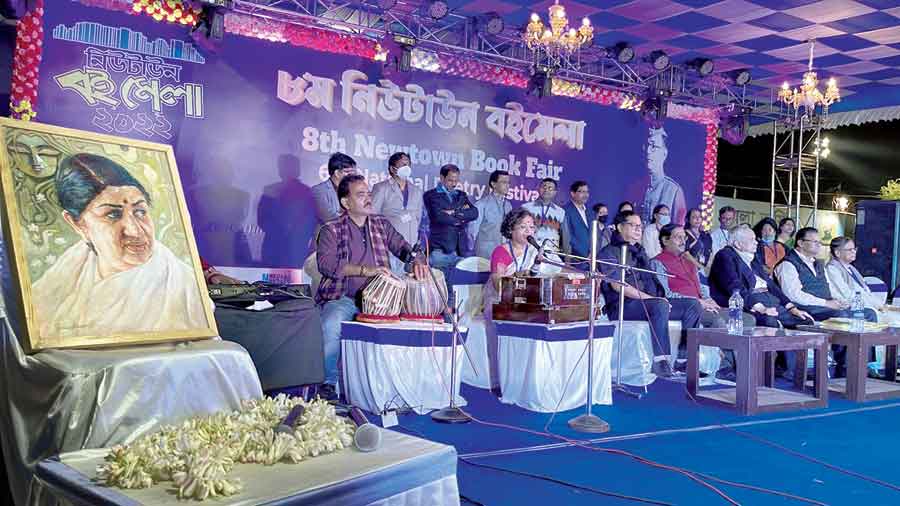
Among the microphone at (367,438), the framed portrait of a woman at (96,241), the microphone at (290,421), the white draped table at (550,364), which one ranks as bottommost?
the white draped table at (550,364)

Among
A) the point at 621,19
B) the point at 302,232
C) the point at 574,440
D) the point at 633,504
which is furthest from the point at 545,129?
the point at 633,504

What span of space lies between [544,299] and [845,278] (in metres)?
4.23

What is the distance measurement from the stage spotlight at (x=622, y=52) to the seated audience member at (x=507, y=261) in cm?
416

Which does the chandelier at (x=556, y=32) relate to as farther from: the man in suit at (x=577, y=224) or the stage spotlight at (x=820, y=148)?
the stage spotlight at (x=820, y=148)

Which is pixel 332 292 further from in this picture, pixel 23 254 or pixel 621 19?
pixel 621 19

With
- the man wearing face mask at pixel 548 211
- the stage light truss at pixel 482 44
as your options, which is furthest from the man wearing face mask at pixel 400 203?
the stage light truss at pixel 482 44

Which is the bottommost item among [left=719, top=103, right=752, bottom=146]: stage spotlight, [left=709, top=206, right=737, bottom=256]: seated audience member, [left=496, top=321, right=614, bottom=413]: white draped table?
[left=496, top=321, right=614, bottom=413]: white draped table

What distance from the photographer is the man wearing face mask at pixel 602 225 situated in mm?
8148

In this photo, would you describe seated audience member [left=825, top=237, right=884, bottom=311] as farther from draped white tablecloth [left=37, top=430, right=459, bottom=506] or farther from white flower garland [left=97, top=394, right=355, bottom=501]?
white flower garland [left=97, top=394, right=355, bottom=501]

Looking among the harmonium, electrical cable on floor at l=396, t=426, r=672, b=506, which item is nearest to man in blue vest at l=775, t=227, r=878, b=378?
the harmonium

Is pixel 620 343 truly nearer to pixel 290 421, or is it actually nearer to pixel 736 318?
pixel 736 318

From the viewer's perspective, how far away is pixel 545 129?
8.94m

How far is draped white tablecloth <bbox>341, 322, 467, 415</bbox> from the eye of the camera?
4.42 m

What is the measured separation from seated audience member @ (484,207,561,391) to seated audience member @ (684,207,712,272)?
10.0ft
